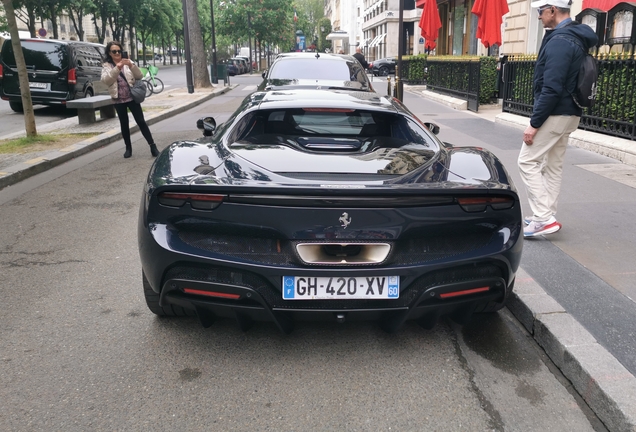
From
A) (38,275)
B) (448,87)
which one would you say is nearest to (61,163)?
(38,275)

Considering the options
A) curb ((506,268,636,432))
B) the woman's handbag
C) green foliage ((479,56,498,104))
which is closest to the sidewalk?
curb ((506,268,636,432))

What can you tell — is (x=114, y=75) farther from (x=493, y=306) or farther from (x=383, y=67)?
(x=383, y=67)

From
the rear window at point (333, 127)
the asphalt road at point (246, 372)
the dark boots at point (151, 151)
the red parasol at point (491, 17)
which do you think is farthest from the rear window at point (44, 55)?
the rear window at point (333, 127)

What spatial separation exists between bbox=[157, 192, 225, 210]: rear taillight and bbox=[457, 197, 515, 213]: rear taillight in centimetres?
119

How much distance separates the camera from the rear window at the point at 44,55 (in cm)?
1554

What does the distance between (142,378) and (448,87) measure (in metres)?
18.0

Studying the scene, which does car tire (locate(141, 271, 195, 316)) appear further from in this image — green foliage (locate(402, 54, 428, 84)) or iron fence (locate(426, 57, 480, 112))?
green foliage (locate(402, 54, 428, 84))

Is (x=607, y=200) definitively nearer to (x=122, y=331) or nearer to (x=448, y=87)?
(x=122, y=331)

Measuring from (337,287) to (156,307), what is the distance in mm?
1262

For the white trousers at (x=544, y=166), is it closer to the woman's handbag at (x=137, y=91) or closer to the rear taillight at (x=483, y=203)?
the rear taillight at (x=483, y=203)

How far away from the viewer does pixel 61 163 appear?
9375 mm

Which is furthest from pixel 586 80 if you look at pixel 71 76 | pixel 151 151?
pixel 71 76

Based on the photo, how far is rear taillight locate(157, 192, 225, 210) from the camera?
290 cm

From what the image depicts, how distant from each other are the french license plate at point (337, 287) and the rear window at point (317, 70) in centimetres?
639
